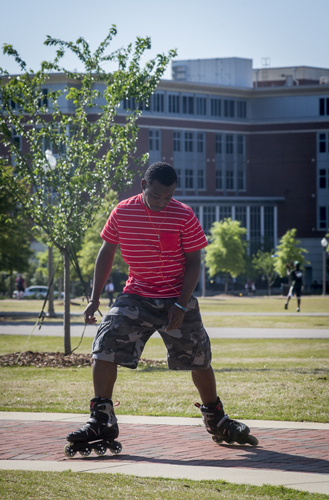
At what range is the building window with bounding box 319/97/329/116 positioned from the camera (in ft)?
272

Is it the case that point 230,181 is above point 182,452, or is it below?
above

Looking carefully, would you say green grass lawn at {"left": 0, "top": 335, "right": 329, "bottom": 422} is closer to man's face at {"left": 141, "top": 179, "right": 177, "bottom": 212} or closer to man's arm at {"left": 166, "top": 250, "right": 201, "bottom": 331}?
man's arm at {"left": 166, "top": 250, "right": 201, "bottom": 331}

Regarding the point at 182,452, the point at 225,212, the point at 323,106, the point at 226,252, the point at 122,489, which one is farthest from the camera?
the point at 323,106

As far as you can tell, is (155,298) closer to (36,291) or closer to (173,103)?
(36,291)

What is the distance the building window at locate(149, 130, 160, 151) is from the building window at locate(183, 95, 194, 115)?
4140 millimetres

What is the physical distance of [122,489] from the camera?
394 centimetres

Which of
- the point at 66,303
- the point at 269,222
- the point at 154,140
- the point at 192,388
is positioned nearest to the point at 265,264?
the point at 269,222

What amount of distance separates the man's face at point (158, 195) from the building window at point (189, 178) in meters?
78.4

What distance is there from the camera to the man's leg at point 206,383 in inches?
203

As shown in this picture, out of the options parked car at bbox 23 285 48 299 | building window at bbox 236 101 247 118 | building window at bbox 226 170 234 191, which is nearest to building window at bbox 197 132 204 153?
building window at bbox 226 170 234 191

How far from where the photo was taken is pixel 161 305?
16.5 ft

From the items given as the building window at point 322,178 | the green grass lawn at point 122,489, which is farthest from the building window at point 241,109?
the green grass lawn at point 122,489

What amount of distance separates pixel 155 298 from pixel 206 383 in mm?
717

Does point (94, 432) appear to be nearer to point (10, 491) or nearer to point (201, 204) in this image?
point (10, 491)
